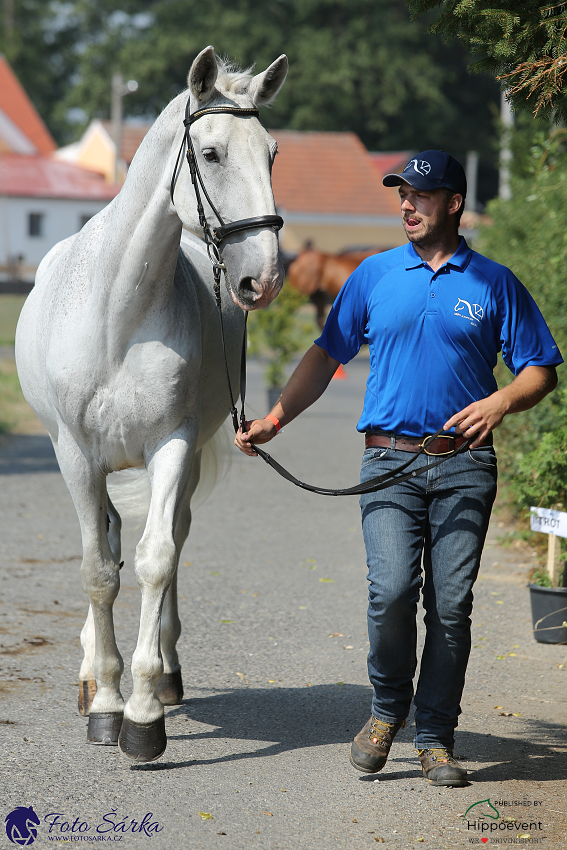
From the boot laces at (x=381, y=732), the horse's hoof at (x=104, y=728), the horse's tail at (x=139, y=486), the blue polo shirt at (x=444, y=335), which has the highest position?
the blue polo shirt at (x=444, y=335)

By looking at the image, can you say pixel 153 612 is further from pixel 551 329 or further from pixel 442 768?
pixel 551 329

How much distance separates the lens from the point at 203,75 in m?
3.83

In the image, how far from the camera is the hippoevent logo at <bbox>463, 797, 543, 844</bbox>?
137 inches

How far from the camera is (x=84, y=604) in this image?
21.4 ft

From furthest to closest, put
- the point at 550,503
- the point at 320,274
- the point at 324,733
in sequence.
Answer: the point at 320,274 → the point at 550,503 → the point at 324,733

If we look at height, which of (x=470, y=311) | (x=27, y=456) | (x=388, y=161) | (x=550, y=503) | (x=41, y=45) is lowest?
(x=27, y=456)

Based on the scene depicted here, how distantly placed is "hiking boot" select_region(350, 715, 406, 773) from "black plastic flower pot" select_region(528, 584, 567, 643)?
215 cm

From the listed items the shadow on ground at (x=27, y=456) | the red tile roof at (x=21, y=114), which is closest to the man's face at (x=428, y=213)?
the shadow on ground at (x=27, y=456)

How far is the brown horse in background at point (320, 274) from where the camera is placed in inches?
1069

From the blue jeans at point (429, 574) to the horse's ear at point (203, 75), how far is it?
153cm

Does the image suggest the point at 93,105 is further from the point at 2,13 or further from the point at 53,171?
the point at 2,13

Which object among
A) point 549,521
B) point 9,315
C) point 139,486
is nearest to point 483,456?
point 549,521

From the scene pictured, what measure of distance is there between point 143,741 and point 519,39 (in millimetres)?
2906

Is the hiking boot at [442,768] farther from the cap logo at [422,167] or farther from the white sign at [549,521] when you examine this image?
the cap logo at [422,167]
